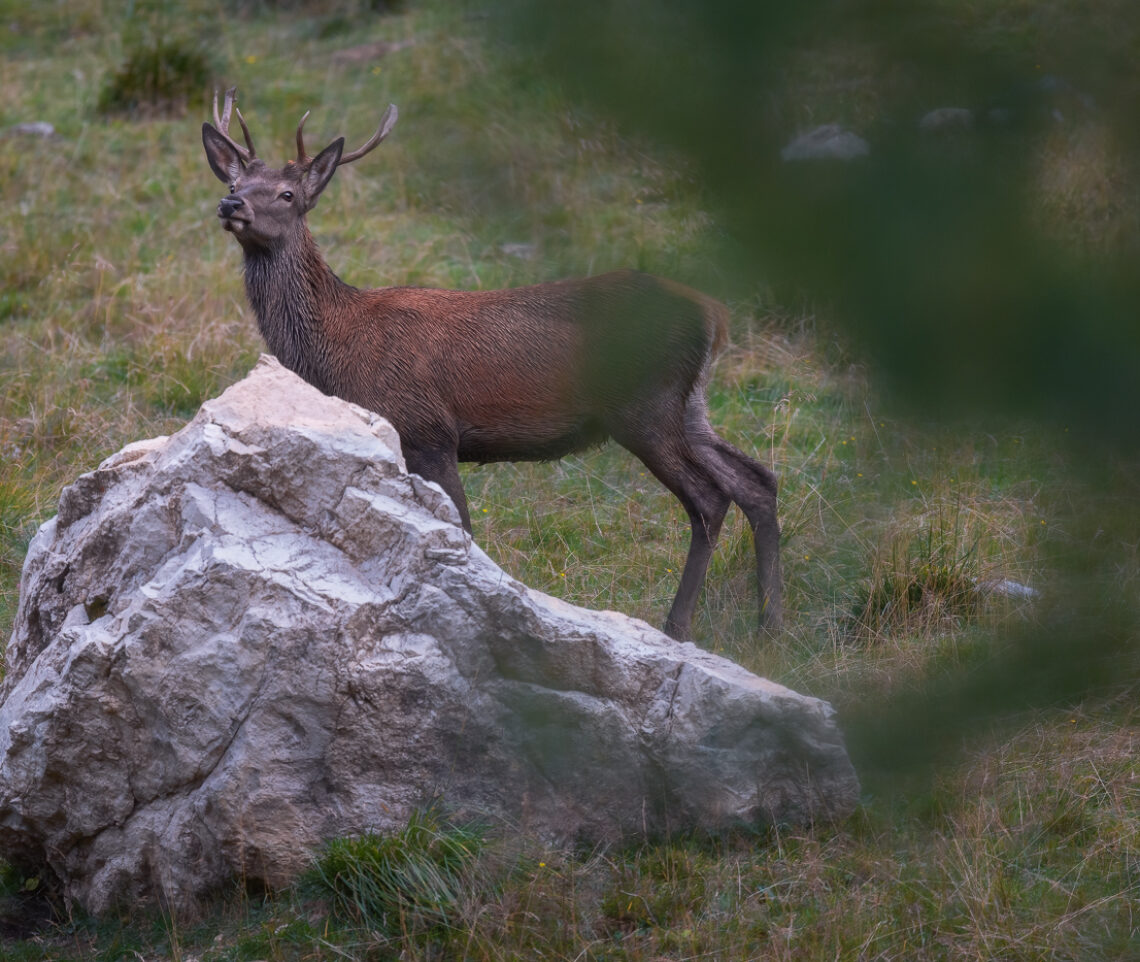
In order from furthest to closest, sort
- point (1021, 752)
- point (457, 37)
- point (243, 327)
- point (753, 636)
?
point (243, 327) < point (753, 636) < point (1021, 752) < point (457, 37)

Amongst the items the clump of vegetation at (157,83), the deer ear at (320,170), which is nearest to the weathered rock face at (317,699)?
the deer ear at (320,170)

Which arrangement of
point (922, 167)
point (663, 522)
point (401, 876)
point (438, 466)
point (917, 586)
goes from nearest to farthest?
point (922, 167) < point (401, 876) < point (917, 586) < point (438, 466) < point (663, 522)

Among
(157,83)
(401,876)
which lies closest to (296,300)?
(401,876)

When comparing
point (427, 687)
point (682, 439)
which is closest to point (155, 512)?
point (427, 687)

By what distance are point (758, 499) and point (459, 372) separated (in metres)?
1.52

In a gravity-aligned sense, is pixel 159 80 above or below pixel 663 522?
above

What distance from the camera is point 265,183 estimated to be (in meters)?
6.19

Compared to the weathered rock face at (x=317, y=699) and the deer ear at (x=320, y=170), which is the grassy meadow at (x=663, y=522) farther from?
the deer ear at (x=320, y=170)

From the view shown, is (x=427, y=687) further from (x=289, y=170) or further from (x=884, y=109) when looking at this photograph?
(x=289, y=170)

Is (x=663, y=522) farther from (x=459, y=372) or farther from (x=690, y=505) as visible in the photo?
(x=459, y=372)

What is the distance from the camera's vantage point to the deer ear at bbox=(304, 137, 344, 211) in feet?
20.5

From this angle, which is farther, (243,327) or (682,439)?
(243,327)

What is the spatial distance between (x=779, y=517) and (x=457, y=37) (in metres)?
5.43

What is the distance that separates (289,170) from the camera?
20.5ft
